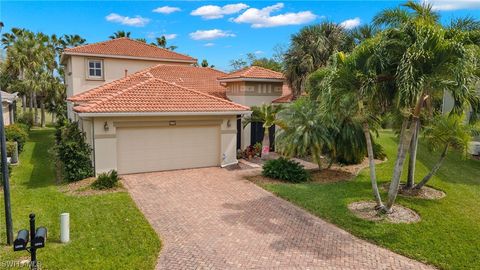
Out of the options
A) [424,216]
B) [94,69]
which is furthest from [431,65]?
[94,69]

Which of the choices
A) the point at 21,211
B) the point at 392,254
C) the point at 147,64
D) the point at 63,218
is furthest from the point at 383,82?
the point at 147,64

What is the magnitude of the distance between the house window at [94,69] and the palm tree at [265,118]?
12138 mm

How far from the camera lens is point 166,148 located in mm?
16688

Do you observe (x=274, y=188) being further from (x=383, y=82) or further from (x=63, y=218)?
(x=63, y=218)

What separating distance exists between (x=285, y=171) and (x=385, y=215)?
531 cm

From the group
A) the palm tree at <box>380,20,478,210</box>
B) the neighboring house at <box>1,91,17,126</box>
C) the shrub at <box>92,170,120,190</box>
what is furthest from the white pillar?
the neighboring house at <box>1,91,17,126</box>

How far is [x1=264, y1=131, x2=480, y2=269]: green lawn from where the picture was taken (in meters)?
8.33

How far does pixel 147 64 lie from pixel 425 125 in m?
20.1

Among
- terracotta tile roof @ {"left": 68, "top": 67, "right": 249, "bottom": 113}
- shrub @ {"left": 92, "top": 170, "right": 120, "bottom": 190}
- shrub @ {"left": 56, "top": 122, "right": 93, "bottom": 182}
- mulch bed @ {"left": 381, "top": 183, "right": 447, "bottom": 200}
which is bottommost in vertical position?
mulch bed @ {"left": 381, "top": 183, "right": 447, "bottom": 200}

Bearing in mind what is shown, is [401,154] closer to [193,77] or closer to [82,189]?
[82,189]

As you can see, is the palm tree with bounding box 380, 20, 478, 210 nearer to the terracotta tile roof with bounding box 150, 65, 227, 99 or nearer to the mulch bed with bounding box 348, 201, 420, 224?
the mulch bed with bounding box 348, 201, 420, 224

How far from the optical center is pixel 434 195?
1277 centimetres

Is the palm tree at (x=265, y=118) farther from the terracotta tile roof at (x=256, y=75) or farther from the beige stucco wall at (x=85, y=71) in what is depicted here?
the beige stucco wall at (x=85, y=71)

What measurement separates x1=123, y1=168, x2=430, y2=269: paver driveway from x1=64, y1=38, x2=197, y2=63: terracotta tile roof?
1458cm
